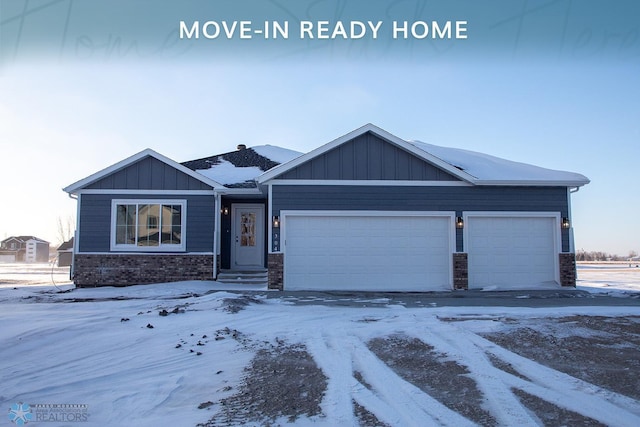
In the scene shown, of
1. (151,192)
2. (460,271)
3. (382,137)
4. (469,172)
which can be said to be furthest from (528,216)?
(151,192)

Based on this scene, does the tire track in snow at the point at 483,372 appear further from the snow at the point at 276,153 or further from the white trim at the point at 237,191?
the snow at the point at 276,153

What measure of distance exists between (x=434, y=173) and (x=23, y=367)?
32.5ft

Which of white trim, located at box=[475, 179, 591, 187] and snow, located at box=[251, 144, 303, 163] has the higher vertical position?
snow, located at box=[251, 144, 303, 163]

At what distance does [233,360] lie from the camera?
4898 mm

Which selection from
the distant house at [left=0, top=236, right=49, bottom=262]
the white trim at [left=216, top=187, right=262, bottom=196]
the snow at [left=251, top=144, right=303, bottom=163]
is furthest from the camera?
the distant house at [left=0, top=236, right=49, bottom=262]

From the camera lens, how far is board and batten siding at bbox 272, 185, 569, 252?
1173cm

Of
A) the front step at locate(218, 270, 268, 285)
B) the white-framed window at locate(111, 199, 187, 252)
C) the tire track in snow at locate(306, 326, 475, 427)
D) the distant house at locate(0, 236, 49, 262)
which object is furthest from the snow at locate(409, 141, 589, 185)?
the distant house at locate(0, 236, 49, 262)

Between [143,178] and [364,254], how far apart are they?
22.0 ft

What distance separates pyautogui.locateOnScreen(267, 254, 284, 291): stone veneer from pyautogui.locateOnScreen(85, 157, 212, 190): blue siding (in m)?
3.70

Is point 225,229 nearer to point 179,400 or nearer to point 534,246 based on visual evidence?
point 534,246

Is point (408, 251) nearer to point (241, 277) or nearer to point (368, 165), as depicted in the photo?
point (368, 165)

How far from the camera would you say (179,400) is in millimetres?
3729

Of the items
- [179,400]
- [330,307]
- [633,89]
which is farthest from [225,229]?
[633,89]

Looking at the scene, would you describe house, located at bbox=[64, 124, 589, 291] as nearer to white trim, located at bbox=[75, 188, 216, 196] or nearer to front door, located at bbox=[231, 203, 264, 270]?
white trim, located at bbox=[75, 188, 216, 196]
